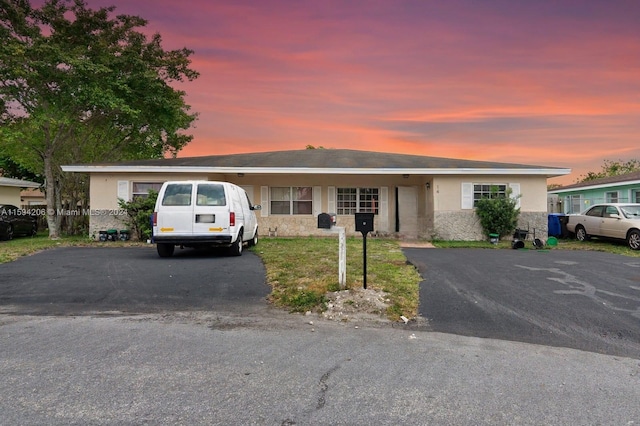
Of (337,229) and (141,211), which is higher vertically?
(141,211)

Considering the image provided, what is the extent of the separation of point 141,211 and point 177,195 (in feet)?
17.2

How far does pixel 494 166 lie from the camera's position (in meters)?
15.8

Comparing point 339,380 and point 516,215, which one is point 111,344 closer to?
point 339,380

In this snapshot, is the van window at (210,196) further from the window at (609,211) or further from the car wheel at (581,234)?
the car wheel at (581,234)

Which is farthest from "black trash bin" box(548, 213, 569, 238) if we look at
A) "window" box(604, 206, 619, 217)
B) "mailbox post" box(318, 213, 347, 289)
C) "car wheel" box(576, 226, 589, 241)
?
"mailbox post" box(318, 213, 347, 289)

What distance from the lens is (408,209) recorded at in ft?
58.5

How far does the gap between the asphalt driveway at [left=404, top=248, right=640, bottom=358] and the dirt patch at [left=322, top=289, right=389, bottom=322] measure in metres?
0.63

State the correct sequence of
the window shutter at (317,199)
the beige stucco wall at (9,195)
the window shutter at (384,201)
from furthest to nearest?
the beige stucco wall at (9,195)
the window shutter at (384,201)
the window shutter at (317,199)

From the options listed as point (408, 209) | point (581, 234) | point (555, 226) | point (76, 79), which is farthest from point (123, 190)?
point (581, 234)

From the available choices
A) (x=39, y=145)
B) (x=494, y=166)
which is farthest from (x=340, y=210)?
(x=39, y=145)

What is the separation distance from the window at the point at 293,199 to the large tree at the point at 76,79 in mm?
6821

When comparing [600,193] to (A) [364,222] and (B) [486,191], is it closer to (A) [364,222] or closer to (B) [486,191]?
(B) [486,191]

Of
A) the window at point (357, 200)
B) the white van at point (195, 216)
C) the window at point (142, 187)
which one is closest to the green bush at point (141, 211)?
the window at point (142, 187)

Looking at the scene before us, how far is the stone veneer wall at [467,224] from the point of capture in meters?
15.6
